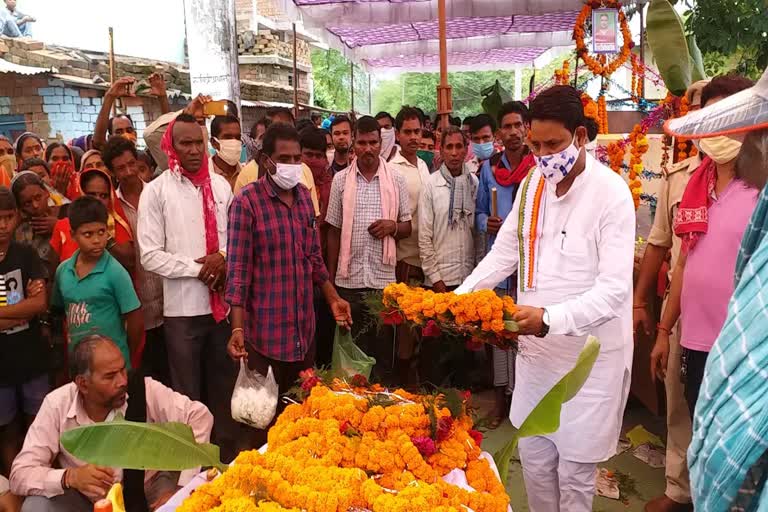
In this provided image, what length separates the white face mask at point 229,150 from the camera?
4.61m

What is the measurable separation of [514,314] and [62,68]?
10.4 m

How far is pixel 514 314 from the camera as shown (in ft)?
7.44

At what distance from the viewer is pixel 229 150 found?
4.62 m

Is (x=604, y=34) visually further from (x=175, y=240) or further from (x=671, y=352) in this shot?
(x=175, y=240)

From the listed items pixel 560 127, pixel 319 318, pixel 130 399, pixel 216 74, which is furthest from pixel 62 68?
pixel 560 127

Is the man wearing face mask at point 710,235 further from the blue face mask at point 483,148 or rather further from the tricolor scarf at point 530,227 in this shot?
the blue face mask at point 483,148

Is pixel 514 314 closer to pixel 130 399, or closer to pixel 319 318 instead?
pixel 130 399

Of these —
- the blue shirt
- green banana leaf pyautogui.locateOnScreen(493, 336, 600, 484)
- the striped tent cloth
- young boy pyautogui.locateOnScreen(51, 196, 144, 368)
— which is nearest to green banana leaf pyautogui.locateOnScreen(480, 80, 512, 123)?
the blue shirt

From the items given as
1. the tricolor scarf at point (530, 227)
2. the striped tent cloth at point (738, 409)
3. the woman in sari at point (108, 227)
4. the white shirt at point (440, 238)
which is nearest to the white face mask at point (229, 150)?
the woman in sari at point (108, 227)

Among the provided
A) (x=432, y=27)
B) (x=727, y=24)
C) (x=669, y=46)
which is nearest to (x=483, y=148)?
(x=669, y=46)

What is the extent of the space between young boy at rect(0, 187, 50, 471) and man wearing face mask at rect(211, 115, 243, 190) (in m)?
1.52

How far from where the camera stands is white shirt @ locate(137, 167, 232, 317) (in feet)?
11.6

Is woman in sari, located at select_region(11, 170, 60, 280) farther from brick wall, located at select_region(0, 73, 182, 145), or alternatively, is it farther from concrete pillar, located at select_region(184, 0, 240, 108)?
brick wall, located at select_region(0, 73, 182, 145)

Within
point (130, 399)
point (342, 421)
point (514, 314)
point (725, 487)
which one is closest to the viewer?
point (725, 487)
